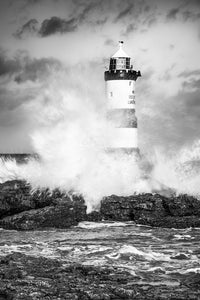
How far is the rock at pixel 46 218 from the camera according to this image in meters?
16.1

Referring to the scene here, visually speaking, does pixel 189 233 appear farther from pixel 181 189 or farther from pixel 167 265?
pixel 181 189

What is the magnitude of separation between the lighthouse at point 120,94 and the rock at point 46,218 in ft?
20.2

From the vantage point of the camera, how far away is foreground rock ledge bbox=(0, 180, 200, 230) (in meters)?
16.2

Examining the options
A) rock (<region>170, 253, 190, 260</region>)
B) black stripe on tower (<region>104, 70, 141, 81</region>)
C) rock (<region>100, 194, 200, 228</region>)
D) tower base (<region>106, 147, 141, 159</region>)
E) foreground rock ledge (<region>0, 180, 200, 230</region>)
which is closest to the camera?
rock (<region>170, 253, 190, 260</region>)

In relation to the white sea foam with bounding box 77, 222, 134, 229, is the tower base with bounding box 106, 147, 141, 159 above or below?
above

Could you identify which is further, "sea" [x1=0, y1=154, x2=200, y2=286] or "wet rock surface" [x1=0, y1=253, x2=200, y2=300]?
"sea" [x1=0, y1=154, x2=200, y2=286]

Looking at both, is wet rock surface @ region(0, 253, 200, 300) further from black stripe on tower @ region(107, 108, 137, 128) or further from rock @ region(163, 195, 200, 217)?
black stripe on tower @ region(107, 108, 137, 128)

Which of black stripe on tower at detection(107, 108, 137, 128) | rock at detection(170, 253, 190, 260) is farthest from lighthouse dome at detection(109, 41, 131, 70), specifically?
rock at detection(170, 253, 190, 260)

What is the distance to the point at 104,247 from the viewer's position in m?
12.9

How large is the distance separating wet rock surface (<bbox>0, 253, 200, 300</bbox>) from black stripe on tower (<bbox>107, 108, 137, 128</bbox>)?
12130 mm

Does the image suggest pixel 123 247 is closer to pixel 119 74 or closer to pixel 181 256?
pixel 181 256

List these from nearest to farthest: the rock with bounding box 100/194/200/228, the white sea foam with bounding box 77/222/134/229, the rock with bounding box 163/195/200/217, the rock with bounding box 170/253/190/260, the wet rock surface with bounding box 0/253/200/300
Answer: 1. the wet rock surface with bounding box 0/253/200/300
2. the rock with bounding box 170/253/190/260
3. the white sea foam with bounding box 77/222/134/229
4. the rock with bounding box 100/194/200/228
5. the rock with bounding box 163/195/200/217

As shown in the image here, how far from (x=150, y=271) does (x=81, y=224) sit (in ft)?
21.1

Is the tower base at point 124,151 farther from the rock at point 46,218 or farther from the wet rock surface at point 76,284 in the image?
the wet rock surface at point 76,284
